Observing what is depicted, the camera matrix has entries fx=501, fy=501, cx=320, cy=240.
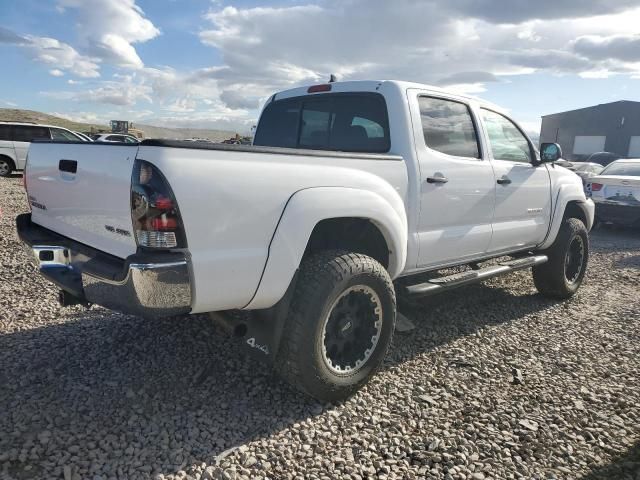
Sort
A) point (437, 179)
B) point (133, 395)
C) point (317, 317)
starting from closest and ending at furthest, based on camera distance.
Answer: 1. point (317, 317)
2. point (133, 395)
3. point (437, 179)

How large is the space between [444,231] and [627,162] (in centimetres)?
941

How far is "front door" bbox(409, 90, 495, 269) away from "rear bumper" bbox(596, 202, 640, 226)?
7104mm

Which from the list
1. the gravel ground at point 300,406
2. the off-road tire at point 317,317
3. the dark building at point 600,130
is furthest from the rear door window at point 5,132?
the dark building at point 600,130

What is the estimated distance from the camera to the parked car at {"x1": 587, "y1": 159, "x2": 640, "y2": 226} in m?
9.70

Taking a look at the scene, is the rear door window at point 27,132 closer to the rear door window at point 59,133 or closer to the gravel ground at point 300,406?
the rear door window at point 59,133

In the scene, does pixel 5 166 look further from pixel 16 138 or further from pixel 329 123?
pixel 329 123

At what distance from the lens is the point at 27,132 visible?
16.5 meters

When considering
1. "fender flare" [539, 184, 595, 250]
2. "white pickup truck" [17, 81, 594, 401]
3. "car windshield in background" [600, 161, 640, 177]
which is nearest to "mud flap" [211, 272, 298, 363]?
"white pickup truck" [17, 81, 594, 401]

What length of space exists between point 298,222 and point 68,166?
134cm

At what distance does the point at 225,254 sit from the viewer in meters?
2.44

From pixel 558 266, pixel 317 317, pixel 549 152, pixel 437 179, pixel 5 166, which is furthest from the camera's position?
pixel 5 166

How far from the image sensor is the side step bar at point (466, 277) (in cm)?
359

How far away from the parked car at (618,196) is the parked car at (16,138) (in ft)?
52.5

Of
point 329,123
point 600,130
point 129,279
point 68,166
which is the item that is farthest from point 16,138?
point 600,130
